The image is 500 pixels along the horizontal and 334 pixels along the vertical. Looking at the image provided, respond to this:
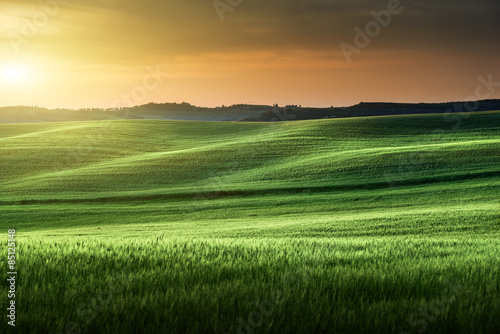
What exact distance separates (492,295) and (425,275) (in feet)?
3.18

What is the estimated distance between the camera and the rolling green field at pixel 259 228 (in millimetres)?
4355

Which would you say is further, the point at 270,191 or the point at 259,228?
the point at 270,191

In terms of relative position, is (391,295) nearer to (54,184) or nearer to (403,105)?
(54,184)

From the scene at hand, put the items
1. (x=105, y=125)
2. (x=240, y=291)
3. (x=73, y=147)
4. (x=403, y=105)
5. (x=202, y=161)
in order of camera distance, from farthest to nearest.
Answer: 1. (x=403, y=105)
2. (x=105, y=125)
3. (x=73, y=147)
4. (x=202, y=161)
5. (x=240, y=291)

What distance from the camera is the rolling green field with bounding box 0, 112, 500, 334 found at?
171 inches

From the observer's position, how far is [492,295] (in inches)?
194

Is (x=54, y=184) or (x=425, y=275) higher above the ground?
(x=425, y=275)

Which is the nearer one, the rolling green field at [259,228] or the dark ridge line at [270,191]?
the rolling green field at [259,228]

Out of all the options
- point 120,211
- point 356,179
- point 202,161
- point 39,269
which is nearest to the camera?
point 39,269

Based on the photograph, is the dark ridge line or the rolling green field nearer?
the rolling green field

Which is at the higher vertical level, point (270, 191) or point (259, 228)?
point (259, 228)

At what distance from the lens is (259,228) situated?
805 inches

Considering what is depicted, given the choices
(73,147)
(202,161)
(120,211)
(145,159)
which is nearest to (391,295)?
(120,211)

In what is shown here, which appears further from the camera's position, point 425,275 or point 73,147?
point 73,147
